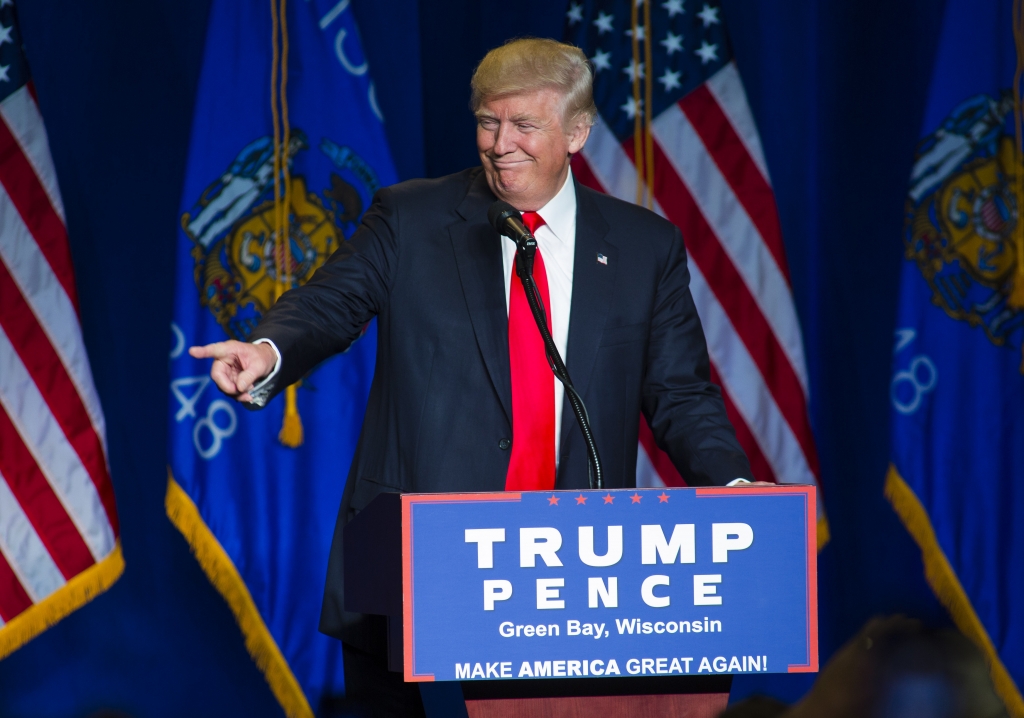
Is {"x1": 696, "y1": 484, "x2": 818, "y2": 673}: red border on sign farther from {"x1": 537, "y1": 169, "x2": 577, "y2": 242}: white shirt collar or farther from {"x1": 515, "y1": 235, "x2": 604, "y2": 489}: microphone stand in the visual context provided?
{"x1": 537, "y1": 169, "x2": 577, "y2": 242}: white shirt collar

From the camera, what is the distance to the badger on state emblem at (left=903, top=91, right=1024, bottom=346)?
3.41 m

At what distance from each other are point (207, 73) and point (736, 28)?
1.52 meters

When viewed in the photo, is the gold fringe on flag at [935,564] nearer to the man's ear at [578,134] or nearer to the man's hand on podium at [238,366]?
the man's ear at [578,134]

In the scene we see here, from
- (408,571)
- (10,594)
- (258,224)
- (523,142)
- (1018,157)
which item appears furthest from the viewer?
(1018,157)

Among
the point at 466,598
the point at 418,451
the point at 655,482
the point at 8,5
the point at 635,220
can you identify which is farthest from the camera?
the point at 655,482

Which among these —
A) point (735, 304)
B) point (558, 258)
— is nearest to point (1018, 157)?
point (735, 304)

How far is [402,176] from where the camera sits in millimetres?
3330

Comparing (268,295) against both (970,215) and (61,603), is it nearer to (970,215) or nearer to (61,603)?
(61,603)

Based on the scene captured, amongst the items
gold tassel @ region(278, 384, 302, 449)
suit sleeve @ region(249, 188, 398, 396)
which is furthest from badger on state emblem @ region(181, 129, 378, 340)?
suit sleeve @ region(249, 188, 398, 396)

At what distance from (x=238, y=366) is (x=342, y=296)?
36cm

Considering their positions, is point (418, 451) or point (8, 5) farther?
point (8, 5)

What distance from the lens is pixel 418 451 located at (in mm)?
1789

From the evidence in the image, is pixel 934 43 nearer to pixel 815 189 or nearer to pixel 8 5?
pixel 815 189

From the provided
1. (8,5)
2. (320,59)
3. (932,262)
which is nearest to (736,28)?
(932,262)
